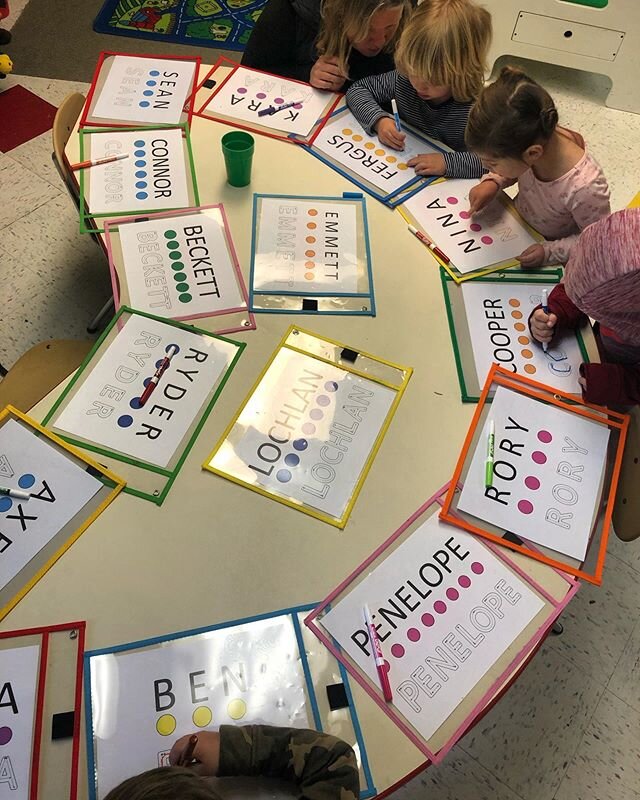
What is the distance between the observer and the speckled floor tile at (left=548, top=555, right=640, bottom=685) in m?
1.47

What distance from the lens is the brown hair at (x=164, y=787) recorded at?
2.17 ft

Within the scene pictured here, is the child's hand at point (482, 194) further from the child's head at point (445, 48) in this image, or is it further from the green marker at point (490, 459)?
the green marker at point (490, 459)

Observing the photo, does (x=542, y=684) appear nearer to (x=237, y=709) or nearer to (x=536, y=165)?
(x=237, y=709)

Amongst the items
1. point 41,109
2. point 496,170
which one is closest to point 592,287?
point 496,170

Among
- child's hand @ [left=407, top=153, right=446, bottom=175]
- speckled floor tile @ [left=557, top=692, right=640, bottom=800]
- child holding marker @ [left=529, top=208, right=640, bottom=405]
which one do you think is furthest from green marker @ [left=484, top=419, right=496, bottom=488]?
speckled floor tile @ [left=557, top=692, right=640, bottom=800]

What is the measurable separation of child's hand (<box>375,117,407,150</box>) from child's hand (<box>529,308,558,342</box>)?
1.87ft

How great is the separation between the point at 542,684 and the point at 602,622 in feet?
0.74

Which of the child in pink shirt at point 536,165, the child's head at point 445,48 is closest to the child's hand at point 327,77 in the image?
the child's head at point 445,48

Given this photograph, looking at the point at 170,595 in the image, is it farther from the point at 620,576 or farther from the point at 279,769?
the point at 620,576

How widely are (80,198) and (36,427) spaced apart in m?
0.57

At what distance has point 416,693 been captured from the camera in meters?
0.81

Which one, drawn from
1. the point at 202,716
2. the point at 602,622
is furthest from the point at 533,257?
the point at 202,716

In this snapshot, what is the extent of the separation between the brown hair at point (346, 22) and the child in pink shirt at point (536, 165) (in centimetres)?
47

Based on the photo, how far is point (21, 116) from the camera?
2.42 m
